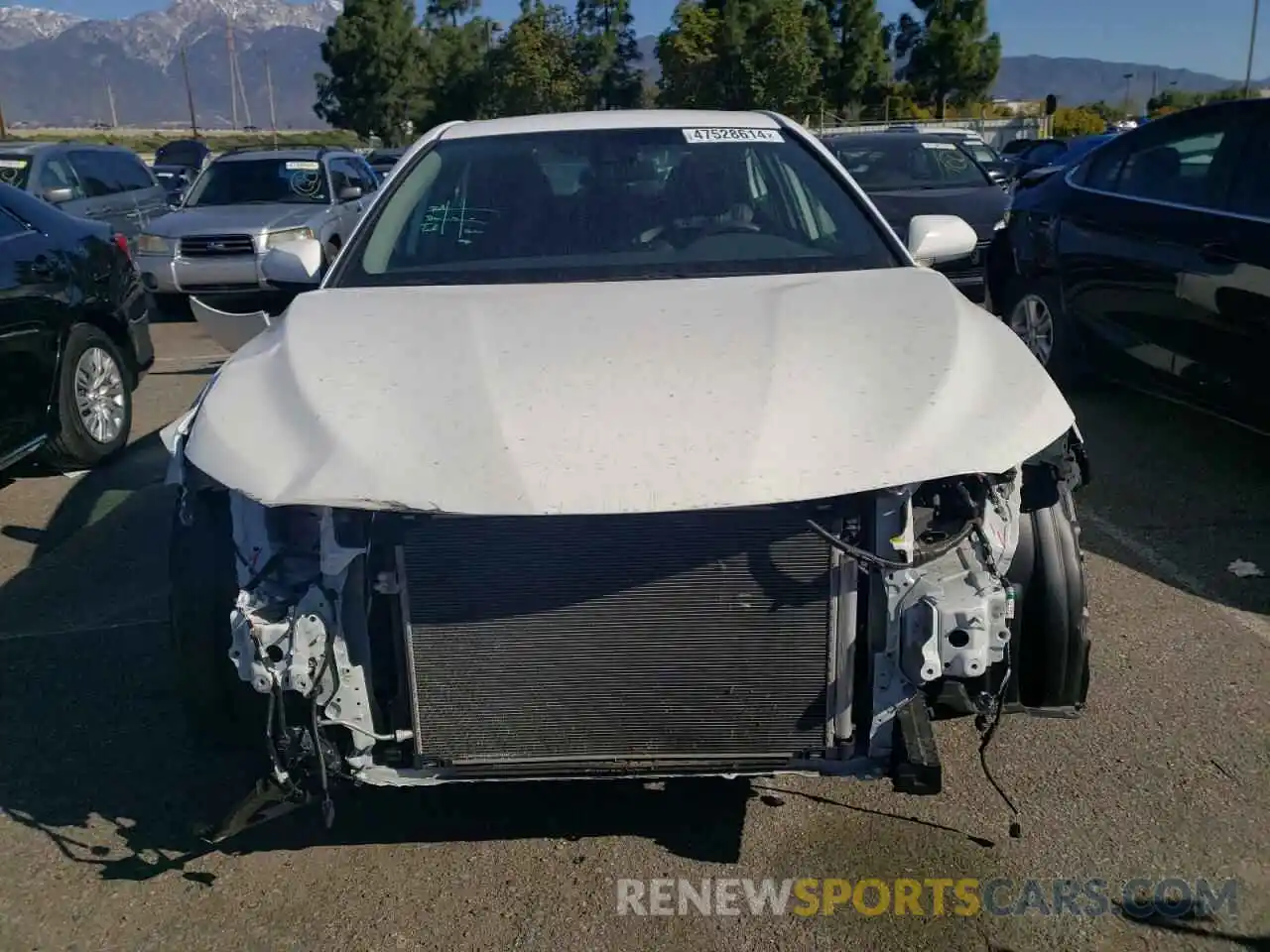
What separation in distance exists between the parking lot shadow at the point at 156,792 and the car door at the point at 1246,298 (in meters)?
3.19

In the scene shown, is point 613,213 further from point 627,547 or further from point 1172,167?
point 1172,167

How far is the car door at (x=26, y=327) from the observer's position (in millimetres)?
5289

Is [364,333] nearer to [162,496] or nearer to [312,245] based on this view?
[312,245]

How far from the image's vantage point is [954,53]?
1913 inches

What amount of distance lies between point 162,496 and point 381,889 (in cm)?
352

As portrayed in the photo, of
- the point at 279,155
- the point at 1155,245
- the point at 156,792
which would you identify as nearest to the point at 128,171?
the point at 279,155

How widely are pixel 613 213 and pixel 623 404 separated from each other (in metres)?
1.38

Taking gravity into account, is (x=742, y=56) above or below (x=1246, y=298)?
above

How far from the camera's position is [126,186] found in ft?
41.5

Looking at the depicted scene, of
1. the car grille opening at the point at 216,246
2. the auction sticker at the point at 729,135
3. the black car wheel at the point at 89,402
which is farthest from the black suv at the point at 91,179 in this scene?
the auction sticker at the point at 729,135

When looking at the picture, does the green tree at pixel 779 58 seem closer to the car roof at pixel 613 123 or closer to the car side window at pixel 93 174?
the car side window at pixel 93 174

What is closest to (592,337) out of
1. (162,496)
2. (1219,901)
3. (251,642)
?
(251,642)

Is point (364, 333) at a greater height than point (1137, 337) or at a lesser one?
greater

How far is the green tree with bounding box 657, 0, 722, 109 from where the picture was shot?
44.8 metres
